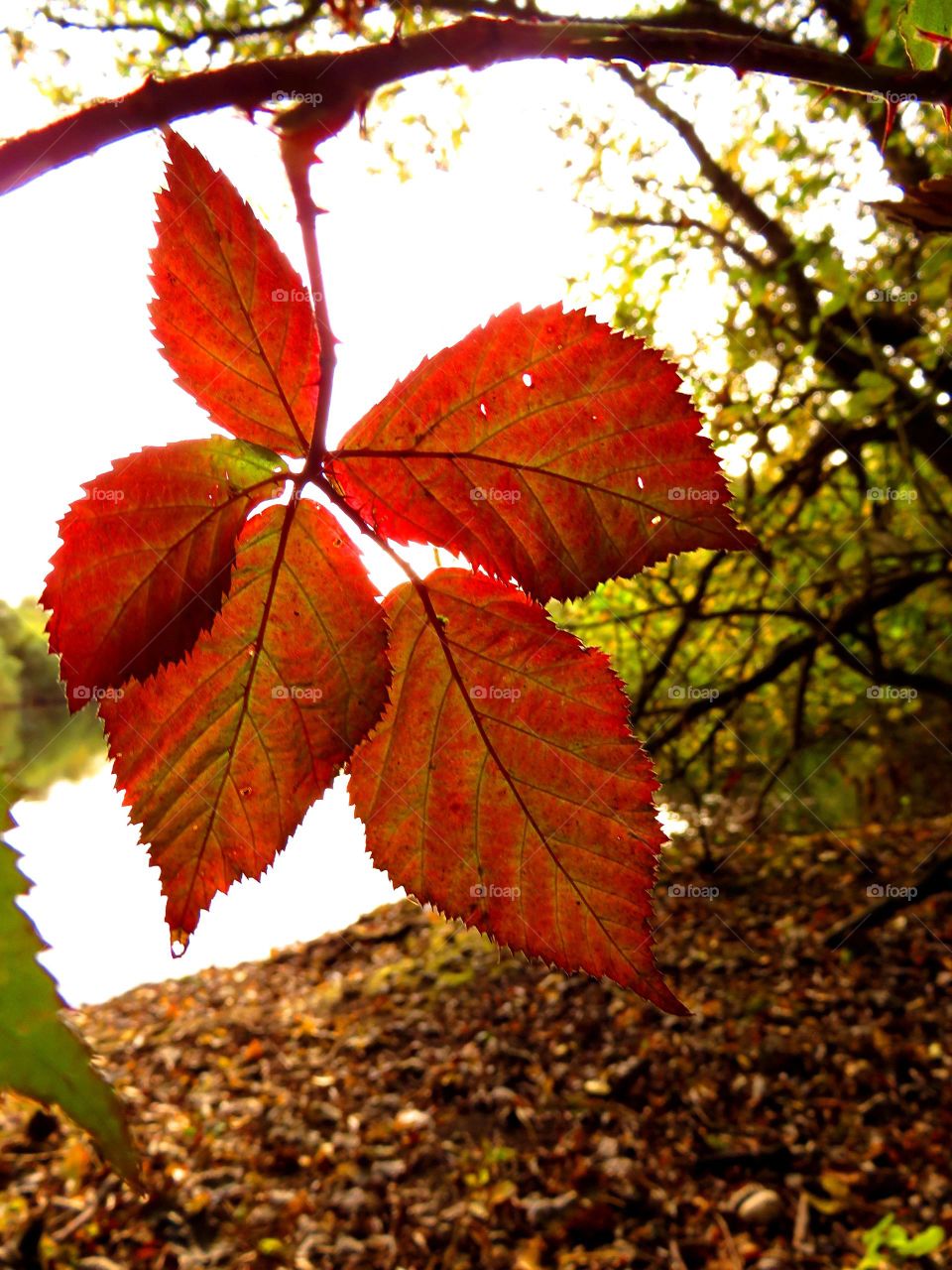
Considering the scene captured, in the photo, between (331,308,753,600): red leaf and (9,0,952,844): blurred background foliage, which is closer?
(331,308,753,600): red leaf

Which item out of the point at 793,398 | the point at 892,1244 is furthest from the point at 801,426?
the point at 892,1244

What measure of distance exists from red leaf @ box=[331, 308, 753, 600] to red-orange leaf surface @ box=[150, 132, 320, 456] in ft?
0.08

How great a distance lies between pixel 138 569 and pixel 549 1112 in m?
2.45

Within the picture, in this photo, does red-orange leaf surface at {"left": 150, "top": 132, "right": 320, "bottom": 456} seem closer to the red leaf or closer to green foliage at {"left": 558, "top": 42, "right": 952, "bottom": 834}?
the red leaf

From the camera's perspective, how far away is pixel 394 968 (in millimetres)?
3291

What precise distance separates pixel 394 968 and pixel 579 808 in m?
3.21

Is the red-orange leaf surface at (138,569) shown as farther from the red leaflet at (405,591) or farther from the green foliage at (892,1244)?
the green foliage at (892,1244)

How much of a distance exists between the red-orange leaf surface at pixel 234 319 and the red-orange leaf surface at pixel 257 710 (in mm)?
31

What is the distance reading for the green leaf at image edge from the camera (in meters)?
0.16

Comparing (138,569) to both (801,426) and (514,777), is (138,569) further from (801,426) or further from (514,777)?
(801,426)

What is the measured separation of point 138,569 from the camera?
26cm

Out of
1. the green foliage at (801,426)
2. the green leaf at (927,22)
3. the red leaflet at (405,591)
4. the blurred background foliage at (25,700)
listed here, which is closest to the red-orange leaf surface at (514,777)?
the red leaflet at (405,591)

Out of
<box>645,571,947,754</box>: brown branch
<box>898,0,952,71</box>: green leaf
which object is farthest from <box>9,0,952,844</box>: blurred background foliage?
<box>898,0,952,71</box>: green leaf

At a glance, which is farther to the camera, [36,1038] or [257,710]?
[257,710]
